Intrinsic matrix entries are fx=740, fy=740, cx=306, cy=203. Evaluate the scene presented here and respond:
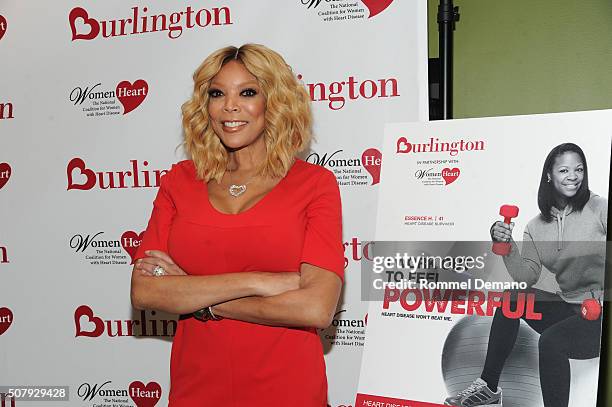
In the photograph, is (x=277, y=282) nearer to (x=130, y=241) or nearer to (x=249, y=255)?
(x=249, y=255)

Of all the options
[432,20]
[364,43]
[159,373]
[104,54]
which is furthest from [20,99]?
[432,20]

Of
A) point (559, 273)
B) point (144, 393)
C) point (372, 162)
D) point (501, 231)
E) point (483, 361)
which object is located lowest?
point (144, 393)

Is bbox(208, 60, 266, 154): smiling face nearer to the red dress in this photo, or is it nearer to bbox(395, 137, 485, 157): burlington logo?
the red dress

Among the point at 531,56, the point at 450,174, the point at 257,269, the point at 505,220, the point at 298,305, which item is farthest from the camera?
the point at 531,56

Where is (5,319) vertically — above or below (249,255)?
below

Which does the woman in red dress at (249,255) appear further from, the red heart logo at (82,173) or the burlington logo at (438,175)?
the red heart logo at (82,173)

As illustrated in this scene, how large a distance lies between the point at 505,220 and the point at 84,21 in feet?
7.23

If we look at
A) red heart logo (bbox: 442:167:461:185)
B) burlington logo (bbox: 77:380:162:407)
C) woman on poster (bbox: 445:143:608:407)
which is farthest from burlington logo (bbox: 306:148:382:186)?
burlington logo (bbox: 77:380:162:407)

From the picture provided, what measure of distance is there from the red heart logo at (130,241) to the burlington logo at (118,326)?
29cm

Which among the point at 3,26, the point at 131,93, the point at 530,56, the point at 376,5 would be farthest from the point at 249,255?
the point at 3,26

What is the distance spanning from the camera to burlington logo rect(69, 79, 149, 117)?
11.0 ft

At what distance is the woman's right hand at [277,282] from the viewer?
2078 mm

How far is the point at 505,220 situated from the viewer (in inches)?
89.1

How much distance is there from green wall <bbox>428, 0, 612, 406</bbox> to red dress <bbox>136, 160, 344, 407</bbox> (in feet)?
4.49
